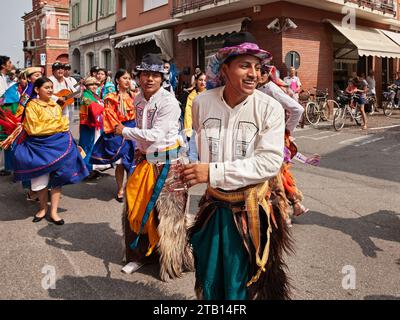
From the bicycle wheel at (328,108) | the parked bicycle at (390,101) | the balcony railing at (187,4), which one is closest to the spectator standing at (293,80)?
the bicycle wheel at (328,108)

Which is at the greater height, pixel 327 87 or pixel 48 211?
pixel 327 87

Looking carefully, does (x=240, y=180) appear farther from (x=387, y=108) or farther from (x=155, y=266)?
(x=387, y=108)

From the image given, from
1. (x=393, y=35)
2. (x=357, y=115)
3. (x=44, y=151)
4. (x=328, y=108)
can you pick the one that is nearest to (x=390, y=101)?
(x=393, y=35)

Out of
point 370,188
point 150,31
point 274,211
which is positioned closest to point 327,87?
point 150,31

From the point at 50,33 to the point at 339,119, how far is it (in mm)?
42247

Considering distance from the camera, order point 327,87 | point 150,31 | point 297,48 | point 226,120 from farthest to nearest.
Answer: point 150,31, point 327,87, point 297,48, point 226,120

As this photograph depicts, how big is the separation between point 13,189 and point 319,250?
5.12m

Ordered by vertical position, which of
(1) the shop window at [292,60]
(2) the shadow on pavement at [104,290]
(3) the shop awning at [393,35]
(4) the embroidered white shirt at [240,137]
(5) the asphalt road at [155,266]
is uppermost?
(3) the shop awning at [393,35]

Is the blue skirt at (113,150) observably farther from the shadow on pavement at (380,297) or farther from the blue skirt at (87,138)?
the shadow on pavement at (380,297)

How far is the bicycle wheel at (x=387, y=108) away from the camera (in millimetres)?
16727

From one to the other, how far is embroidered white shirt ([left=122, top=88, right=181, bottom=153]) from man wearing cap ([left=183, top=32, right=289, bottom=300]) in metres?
1.24

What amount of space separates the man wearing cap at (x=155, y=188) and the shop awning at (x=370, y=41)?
45.1ft
